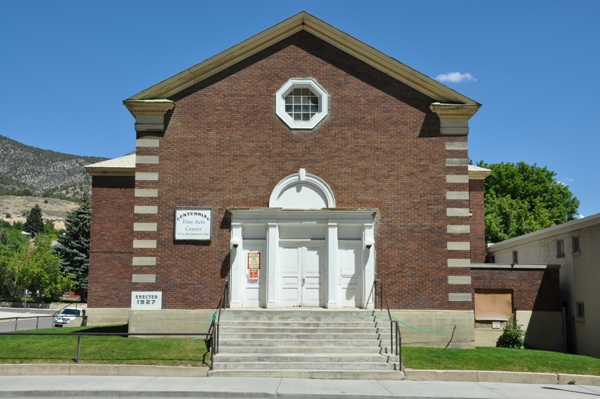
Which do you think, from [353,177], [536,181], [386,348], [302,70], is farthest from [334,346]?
[536,181]

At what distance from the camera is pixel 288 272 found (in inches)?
772

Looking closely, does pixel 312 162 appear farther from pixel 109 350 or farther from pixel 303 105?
pixel 109 350

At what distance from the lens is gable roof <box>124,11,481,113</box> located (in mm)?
19844

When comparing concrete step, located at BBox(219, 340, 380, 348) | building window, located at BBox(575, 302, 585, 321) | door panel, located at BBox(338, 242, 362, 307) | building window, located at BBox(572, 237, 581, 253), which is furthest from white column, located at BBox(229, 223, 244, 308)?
building window, located at BBox(572, 237, 581, 253)

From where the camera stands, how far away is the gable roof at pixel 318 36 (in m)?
19.8

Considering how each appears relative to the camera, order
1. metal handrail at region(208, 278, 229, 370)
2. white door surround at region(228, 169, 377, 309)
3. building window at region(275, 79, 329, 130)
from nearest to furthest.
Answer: metal handrail at region(208, 278, 229, 370), white door surround at region(228, 169, 377, 309), building window at region(275, 79, 329, 130)

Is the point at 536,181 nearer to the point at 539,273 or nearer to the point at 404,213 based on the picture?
the point at 539,273

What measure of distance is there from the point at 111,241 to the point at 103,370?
13483 millimetres

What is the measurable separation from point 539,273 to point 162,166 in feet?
45.0

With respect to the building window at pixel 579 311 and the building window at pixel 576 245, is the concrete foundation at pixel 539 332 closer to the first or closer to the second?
the building window at pixel 579 311

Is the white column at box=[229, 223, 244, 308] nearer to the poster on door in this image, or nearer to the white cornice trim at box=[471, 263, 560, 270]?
the poster on door

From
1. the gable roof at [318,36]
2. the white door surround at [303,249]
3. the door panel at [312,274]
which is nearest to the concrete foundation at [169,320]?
the white door surround at [303,249]

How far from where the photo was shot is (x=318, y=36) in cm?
2033

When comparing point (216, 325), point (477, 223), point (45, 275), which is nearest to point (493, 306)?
point (477, 223)
